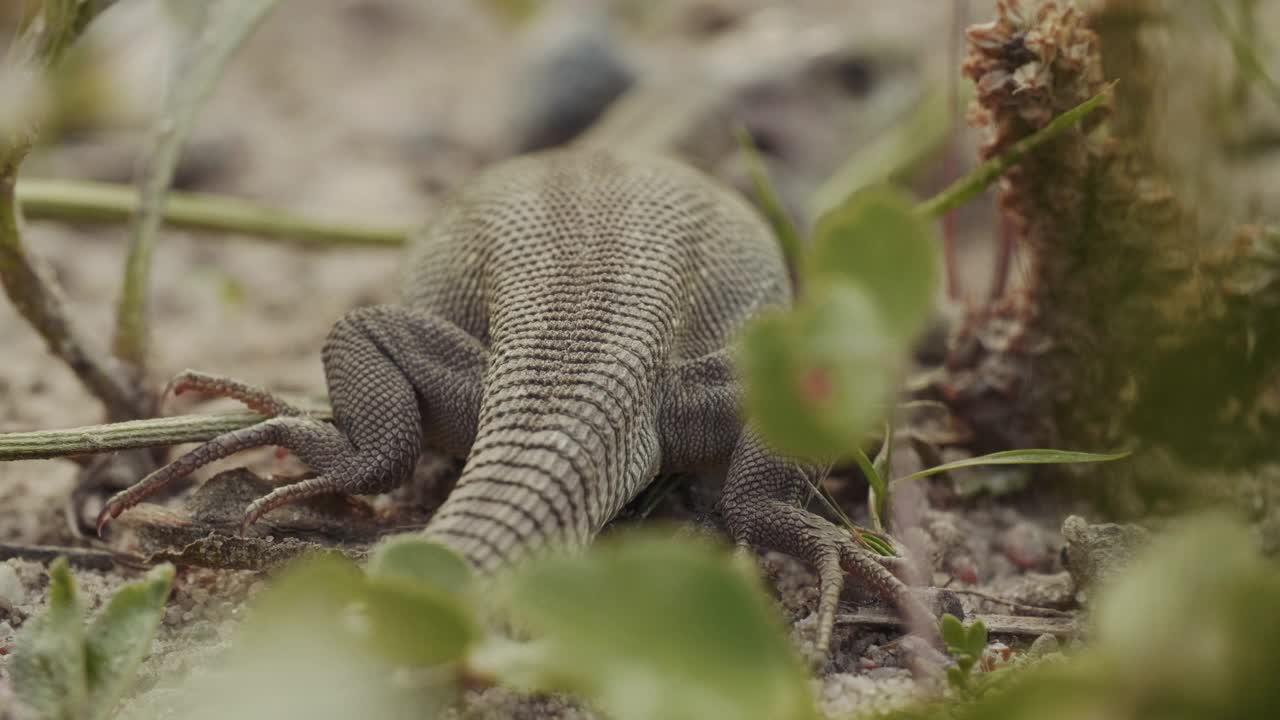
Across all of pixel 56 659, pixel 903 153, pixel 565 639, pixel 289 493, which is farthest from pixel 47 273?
pixel 903 153

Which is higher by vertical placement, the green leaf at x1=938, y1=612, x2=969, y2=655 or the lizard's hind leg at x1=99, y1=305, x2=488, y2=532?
the lizard's hind leg at x1=99, y1=305, x2=488, y2=532

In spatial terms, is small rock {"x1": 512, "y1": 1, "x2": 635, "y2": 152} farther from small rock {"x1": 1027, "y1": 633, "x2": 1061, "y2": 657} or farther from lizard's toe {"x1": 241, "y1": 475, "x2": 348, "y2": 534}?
small rock {"x1": 1027, "y1": 633, "x2": 1061, "y2": 657}

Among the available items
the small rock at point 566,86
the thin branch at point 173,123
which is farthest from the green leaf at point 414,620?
the small rock at point 566,86

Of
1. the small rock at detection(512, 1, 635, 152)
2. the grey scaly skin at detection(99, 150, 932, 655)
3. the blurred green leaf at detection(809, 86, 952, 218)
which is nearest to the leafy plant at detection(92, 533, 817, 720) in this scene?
the grey scaly skin at detection(99, 150, 932, 655)

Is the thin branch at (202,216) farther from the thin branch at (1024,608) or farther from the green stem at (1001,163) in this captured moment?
the thin branch at (1024,608)

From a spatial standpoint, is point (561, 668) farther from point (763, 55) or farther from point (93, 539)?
point (763, 55)

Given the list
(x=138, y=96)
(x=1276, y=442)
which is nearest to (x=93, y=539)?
(x=1276, y=442)
